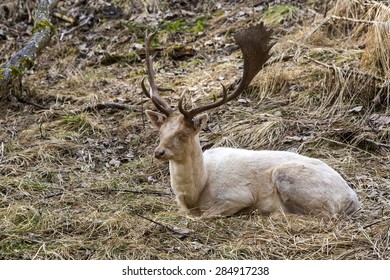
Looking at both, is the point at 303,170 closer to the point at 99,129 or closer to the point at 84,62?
the point at 99,129

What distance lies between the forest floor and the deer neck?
0.87 feet

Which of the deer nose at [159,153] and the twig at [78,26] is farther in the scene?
the twig at [78,26]

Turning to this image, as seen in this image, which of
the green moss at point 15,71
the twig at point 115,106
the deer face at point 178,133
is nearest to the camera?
the deer face at point 178,133

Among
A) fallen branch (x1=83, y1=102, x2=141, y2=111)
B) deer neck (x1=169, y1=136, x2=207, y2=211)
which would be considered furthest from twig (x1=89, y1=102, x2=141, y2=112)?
deer neck (x1=169, y1=136, x2=207, y2=211)

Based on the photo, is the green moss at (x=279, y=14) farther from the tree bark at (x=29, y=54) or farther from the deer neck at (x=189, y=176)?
the deer neck at (x=189, y=176)

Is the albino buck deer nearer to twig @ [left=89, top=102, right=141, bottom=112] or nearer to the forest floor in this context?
the forest floor

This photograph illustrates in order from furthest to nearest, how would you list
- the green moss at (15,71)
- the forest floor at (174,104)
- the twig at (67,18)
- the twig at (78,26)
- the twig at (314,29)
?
the twig at (67,18)
the twig at (78,26)
the twig at (314,29)
the green moss at (15,71)
the forest floor at (174,104)

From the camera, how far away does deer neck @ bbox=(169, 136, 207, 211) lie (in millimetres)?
7336

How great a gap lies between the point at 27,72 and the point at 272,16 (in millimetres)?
4263

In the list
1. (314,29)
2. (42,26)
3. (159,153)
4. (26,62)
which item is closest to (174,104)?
(26,62)

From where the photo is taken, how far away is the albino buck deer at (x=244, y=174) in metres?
7.16

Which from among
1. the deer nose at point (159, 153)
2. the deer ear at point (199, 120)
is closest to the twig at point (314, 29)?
the deer ear at point (199, 120)

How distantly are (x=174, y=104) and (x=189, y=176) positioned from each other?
3486 millimetres

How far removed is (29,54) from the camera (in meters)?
11.0
